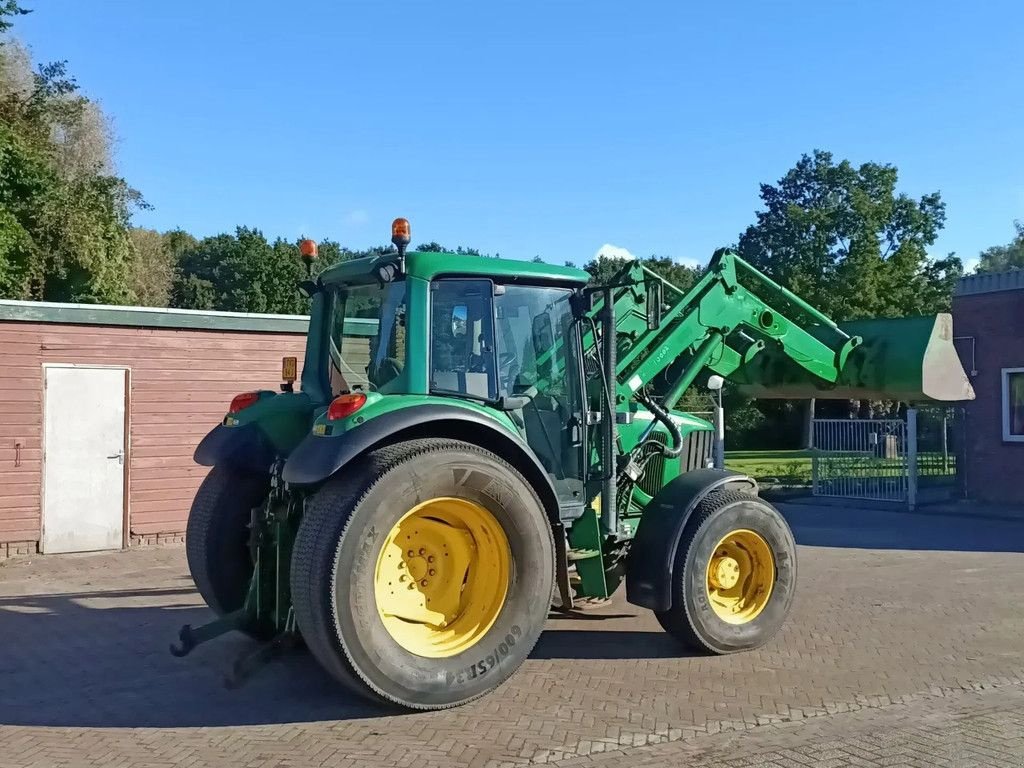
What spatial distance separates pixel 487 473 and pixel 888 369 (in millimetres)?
4040

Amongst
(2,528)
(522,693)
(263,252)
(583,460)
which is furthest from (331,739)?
(263,252)

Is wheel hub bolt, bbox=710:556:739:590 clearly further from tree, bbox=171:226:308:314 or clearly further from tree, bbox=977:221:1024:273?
tree, bbox=977:221:1024:273

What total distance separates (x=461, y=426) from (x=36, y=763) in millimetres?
2850

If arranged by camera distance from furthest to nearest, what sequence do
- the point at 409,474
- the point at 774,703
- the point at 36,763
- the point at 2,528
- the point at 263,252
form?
the point at 263,252 → the point at 2,528 → the point at 774,703 → the point at 409,474 → the point at 36,763

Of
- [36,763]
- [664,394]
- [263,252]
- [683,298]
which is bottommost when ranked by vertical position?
[36,763]

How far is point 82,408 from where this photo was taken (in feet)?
38.1

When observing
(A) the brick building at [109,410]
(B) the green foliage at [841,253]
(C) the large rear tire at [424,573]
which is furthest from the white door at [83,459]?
(B) the green foliage at [841,253]

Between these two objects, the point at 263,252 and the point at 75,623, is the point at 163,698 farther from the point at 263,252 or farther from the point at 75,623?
the point at 263,252

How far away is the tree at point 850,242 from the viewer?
36250 millimetres

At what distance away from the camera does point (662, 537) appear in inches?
271

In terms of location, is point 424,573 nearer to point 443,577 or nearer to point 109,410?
point 443,577

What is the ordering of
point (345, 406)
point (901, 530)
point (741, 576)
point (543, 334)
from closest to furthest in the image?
point (345, 406)
point (543, 334)
point (741, 576)
point (901, 530)

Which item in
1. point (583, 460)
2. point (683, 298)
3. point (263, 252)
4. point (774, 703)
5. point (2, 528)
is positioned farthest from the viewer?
point (263, 252)

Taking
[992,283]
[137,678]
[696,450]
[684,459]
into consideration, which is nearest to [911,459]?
[992,283]
